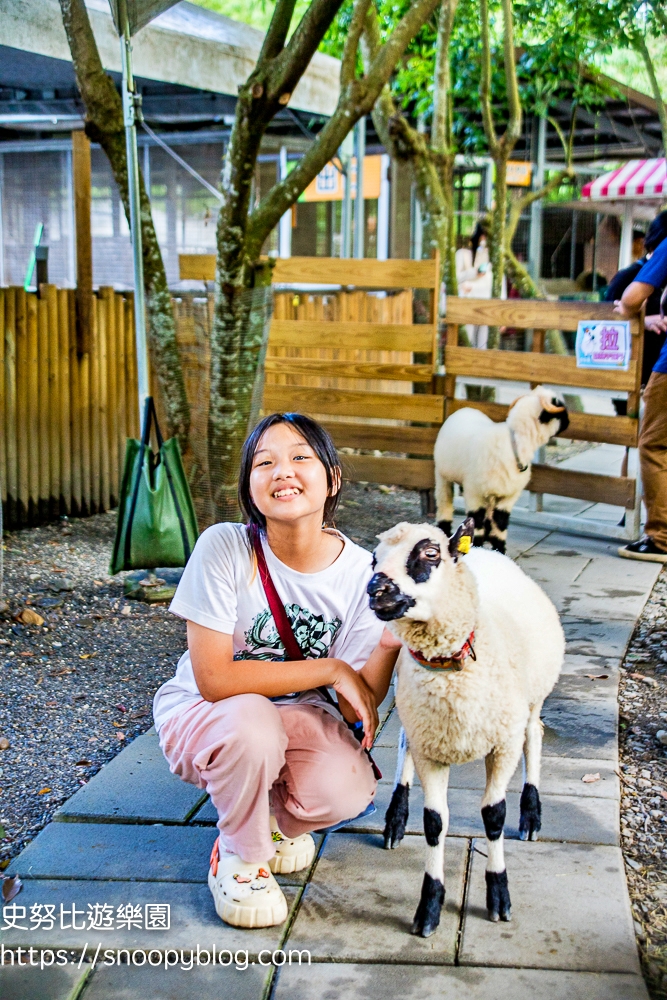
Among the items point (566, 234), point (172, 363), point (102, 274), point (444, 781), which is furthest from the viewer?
point (566, 234)

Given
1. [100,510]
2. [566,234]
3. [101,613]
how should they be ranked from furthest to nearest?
[566,234] → [100,510] → [101,613]

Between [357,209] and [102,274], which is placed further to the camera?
[102,274]

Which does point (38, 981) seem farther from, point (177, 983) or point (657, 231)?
point (657, 231)

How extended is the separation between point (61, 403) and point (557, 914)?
5.82m

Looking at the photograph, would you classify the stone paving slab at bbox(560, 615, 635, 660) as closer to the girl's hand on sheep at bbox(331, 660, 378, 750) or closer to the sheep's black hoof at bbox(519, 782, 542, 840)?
the sheep's black hoof at bbox(519, 782, 542, 840)

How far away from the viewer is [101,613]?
19.1ft

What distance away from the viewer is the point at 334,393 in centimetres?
851

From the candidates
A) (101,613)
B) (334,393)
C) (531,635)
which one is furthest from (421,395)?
(531,635)

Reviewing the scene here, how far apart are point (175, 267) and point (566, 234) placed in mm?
10287

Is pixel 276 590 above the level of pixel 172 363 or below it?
below

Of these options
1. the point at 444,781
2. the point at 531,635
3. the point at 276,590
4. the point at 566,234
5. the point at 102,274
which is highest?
the point at 566,234

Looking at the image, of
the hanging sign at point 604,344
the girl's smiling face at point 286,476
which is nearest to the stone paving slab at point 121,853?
the girl's smiling face at point 286,476

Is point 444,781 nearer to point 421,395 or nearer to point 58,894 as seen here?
point 58,894

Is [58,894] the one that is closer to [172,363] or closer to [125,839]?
[125,839]
